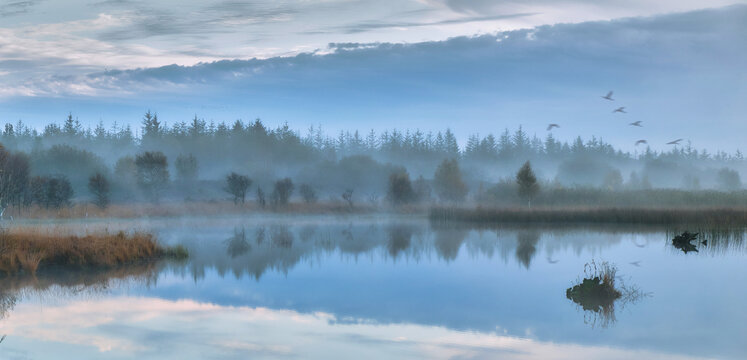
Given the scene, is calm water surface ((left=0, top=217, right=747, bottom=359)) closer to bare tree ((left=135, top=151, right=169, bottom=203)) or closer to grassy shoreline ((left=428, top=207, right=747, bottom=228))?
grassy shoreline ((left=428, top=207, right=747, bottom=228))

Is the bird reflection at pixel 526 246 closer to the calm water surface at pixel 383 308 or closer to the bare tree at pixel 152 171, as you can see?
the calm water surface at pixel 383 308

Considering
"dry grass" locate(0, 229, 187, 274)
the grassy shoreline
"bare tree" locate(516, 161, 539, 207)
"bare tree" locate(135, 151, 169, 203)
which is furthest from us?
"bare tree" locate(135, 151, 169, 203)

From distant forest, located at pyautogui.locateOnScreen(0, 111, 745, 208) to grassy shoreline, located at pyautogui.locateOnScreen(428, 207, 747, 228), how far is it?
2884cm

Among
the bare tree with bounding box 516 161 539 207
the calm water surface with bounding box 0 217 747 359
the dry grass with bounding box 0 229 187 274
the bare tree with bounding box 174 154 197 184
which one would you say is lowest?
the calm water surface with bounding box 0 217 747 359

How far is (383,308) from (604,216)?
101 ft

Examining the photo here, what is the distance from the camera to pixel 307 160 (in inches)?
5064

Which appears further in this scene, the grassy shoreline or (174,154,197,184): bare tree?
(174,154,197,184): bare tree

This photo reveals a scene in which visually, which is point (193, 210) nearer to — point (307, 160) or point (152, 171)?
point (152, 171)

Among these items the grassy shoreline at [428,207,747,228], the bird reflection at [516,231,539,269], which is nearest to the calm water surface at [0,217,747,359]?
the bird reflection at [516,231,539,269]

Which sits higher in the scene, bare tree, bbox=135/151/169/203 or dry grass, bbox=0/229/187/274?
bare tree, bbox=135/151/169/203

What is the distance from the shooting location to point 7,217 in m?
48.7

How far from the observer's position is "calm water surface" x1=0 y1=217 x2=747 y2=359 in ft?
37.1

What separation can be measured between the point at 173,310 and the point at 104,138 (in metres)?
151

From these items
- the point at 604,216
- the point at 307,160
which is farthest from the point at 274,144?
the point at 604,216
